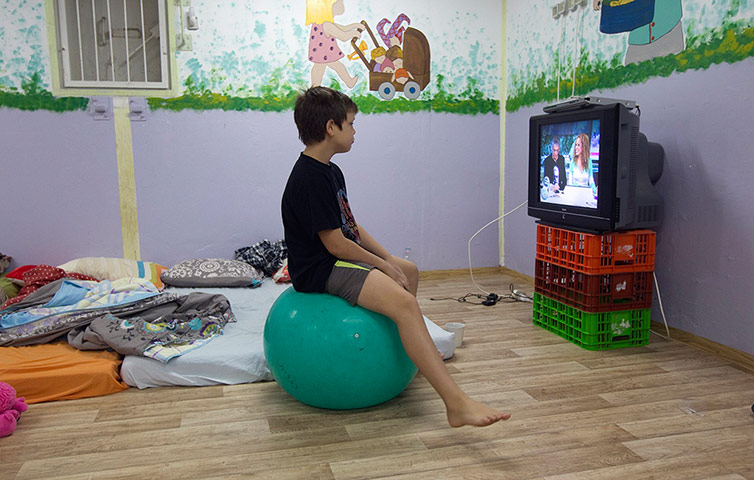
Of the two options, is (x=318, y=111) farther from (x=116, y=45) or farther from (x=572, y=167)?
(x=116, y=45)

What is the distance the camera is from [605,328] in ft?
9.35

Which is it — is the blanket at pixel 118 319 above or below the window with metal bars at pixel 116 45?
below

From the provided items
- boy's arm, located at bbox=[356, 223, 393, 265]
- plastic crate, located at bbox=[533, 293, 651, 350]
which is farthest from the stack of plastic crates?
boy's arm, located at bbox=[356, 223, 393, 265]

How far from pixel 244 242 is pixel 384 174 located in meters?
1.19

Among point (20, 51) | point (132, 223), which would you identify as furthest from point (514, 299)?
point (20, 51)

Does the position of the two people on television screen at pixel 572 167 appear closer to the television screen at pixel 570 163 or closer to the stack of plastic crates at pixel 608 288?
the television screen at pixel 570 163

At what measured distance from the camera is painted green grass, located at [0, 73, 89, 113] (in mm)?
3863

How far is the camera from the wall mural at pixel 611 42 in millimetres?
2646

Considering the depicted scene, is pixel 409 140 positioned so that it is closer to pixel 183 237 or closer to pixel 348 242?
pixel 183 237

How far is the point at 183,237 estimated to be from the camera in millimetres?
4230

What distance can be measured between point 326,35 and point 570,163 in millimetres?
2169

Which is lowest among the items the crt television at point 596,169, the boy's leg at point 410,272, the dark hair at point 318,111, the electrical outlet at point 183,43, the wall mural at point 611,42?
the boy's leg at point 410,272

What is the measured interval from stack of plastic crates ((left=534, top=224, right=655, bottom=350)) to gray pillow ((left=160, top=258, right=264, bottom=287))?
198 centimetres

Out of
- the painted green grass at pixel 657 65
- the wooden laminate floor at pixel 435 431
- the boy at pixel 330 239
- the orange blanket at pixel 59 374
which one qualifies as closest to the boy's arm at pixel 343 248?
the boy at pixel 330 239
